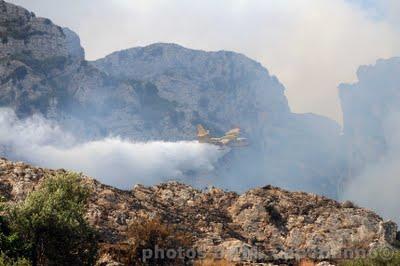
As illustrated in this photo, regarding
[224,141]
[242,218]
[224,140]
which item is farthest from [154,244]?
[224,140]

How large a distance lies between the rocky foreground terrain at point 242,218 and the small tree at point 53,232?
485 centimetres

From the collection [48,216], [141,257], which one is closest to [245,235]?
[141,257]

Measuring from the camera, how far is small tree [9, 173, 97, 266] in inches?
1149

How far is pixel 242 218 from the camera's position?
146ft

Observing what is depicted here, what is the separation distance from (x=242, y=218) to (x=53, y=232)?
1950cm

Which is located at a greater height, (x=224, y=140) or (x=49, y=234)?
(x=224, y=140)

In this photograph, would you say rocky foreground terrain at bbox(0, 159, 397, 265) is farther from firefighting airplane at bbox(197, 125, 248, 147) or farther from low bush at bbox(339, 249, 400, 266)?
firefighting airplane at bbox(197, 125, 248, 147)

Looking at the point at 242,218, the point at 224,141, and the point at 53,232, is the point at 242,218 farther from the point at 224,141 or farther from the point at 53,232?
the point at 224,141

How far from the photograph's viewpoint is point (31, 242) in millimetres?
29094

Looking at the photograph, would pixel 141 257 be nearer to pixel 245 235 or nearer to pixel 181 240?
pixel 181 240

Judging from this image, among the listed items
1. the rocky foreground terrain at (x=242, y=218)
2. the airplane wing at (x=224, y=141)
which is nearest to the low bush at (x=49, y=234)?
the rocky foreground terrain at (x=242, y=218)

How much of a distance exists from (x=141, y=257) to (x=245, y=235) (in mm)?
11961

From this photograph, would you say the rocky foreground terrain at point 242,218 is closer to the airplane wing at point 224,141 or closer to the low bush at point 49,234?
the low bush at point 49,234

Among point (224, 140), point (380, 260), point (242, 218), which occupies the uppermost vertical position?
point (224, 140)
